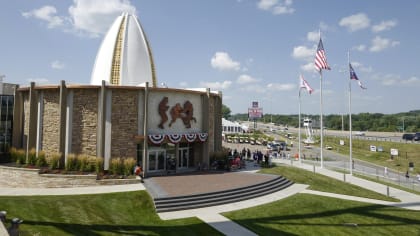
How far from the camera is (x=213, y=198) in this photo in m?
17.7

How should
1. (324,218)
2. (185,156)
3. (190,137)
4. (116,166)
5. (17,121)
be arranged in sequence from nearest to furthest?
(324,218) < (116,166) < (190,137) < (17,121) < (185,156)

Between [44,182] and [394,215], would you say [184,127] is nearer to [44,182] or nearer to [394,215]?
[44,182]

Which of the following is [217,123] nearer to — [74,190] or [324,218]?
[74,190]

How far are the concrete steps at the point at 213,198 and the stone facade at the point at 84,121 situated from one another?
30.4 ft

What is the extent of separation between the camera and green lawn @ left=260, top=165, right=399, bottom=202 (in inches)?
886

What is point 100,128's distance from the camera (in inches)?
880

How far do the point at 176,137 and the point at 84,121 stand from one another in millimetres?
7276

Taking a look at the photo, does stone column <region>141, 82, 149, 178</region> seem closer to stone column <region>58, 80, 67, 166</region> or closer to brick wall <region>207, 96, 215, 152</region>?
stone column <region>58, 80, 67, 166</region>

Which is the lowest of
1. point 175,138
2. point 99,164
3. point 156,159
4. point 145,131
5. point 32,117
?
point 99,164

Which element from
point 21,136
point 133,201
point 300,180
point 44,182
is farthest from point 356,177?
point 21,136

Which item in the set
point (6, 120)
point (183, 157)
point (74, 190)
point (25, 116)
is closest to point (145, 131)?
point (183, 157)

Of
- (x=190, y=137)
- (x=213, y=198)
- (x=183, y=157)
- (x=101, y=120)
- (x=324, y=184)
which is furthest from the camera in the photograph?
(x=183, y=157)

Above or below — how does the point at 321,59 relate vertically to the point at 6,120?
above

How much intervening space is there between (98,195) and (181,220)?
19.4ft
